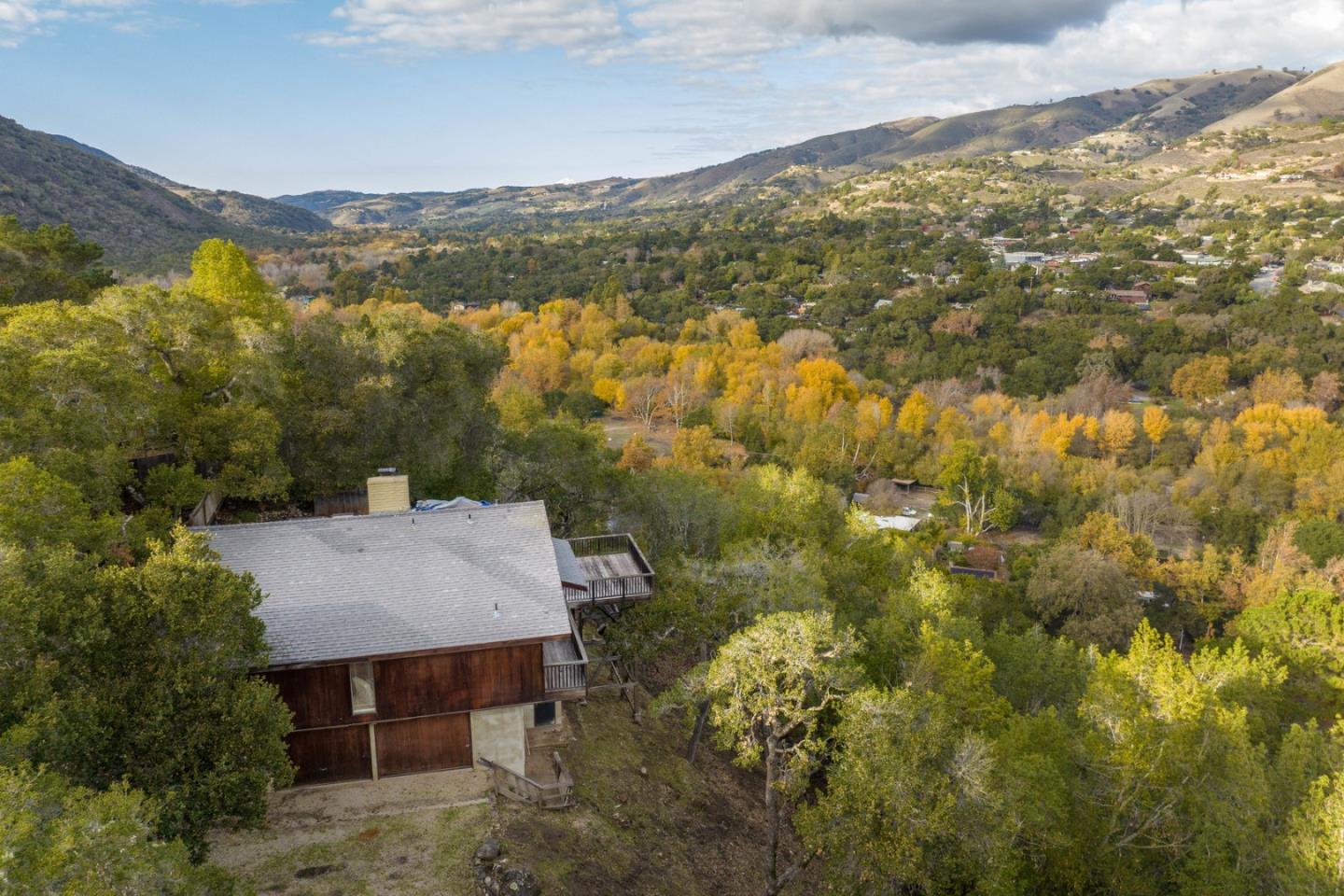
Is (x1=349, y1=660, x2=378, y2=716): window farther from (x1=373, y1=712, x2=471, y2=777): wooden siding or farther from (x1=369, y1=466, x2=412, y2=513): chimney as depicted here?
(x1=369, y1=466, x2=412, y2=513): chimney

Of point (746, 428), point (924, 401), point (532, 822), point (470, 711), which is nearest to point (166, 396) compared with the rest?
point (470, 711)

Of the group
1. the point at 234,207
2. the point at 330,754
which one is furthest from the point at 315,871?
the point at 234,207

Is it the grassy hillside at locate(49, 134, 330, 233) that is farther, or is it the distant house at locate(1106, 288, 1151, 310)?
the grassy hillside at locate(49, 134, 330, 233)

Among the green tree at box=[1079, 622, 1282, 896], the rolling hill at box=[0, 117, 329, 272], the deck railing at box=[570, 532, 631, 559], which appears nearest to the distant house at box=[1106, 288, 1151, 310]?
the green tree at box=[1079, 622, 1282, 896]

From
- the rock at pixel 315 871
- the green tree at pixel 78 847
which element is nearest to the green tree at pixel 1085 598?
the rock at pixel 315 871

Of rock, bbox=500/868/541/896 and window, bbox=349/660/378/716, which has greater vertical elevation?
window, bbox=349/660/378/716

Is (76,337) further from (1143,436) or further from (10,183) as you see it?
(10,183)
